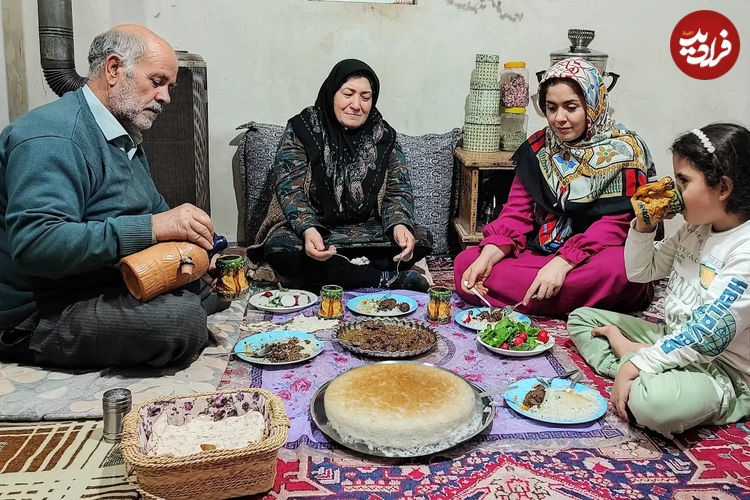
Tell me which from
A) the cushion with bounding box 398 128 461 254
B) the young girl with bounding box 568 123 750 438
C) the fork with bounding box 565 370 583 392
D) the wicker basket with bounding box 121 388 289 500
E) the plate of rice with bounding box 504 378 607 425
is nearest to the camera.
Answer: the wicker basket with bounding box 121 388 289 500

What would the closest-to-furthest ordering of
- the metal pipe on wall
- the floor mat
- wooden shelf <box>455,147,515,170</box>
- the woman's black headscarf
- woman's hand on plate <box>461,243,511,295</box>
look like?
the floor mat
woman's hand on plate <box>461,243,511,295</box>
the metal pipe on wall
the woman's black headscarf
wooden shelf <box>455,147,515,170</box>

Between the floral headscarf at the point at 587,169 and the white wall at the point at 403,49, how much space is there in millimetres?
1188

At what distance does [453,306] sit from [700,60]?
2.50 metres

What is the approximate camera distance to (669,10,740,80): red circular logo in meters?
4.26

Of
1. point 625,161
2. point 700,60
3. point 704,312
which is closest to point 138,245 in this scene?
point 704,312

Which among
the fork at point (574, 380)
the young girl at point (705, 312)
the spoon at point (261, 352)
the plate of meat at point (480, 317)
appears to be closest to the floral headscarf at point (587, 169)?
the plate of meat at point (480, 317)

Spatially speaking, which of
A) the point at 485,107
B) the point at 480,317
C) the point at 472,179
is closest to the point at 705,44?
the point at 485,107

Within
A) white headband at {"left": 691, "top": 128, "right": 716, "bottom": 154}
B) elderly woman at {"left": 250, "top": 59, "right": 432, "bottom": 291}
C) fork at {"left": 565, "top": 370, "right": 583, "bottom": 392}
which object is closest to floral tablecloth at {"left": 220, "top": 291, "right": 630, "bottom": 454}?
fork at {"left": 565, "top": 370, "right": 583, "bottom": 392}

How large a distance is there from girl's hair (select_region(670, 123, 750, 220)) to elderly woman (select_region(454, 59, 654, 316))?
882 mm

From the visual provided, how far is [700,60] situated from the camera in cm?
432

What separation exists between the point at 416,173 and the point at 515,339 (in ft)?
5.45

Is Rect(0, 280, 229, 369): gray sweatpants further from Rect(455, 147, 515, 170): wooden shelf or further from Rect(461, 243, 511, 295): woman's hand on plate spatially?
Rect(455, 147, 515, 170): wooden shelf

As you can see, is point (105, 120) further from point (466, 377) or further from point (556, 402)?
point (556, 402)

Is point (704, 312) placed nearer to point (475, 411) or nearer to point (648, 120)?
point (475, 411)
